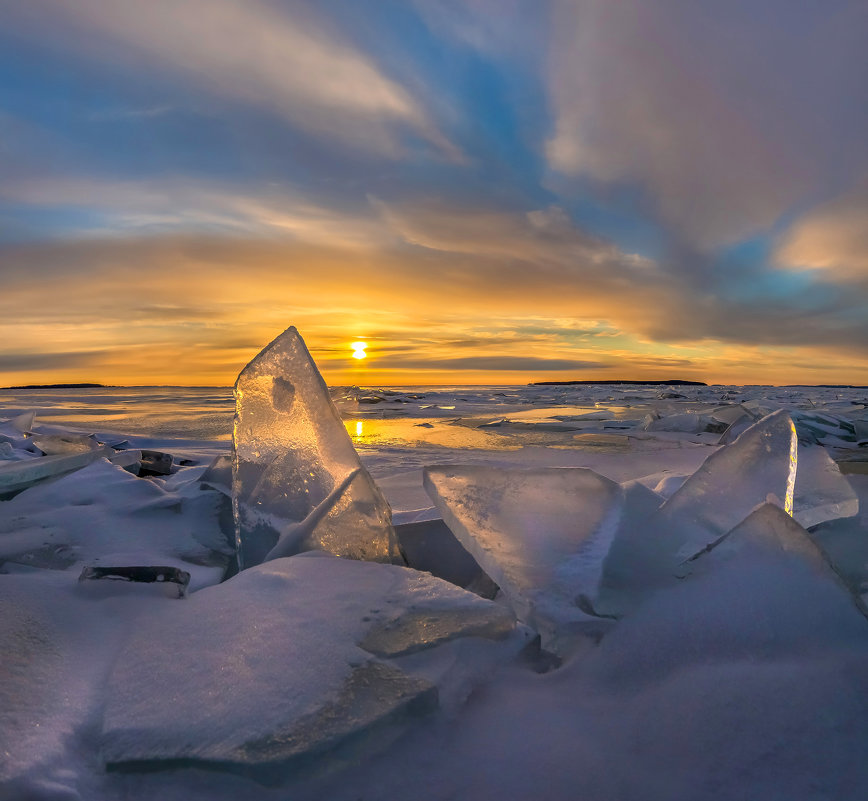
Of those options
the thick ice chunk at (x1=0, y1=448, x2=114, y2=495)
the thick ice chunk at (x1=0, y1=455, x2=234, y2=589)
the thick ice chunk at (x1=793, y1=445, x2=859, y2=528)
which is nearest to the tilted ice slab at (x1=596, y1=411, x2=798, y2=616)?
the thick ice chunk at (x1=793, y1=445, x2=859, y2=528)

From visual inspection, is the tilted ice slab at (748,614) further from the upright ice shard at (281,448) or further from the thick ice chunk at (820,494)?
the upright ice shard at (281,448)

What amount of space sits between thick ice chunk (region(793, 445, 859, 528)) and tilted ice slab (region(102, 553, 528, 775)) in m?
0.96

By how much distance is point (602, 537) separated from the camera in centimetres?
112

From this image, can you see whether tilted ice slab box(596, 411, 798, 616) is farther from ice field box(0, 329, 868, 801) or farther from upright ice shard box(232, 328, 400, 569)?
upright ice shard box(232, 328, 400, 569)

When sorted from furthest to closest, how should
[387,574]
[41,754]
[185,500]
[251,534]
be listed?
[185,500], [251,534], [387,574], [41,754]

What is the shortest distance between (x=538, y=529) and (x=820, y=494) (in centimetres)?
96

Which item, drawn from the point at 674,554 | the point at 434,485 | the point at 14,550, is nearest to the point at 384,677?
the point at 434,485

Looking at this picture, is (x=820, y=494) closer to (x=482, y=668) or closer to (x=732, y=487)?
(x=732, y=487)

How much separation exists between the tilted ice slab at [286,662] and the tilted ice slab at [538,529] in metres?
0.08

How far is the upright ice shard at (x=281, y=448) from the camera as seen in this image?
1361 mm

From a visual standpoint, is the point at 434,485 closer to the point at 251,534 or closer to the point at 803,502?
the point at 251,534

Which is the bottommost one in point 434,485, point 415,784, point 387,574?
point 415,784

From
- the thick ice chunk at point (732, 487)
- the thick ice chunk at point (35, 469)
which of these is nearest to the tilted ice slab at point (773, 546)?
the thick ice chunk at point (732, 487)

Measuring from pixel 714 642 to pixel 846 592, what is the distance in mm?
214
